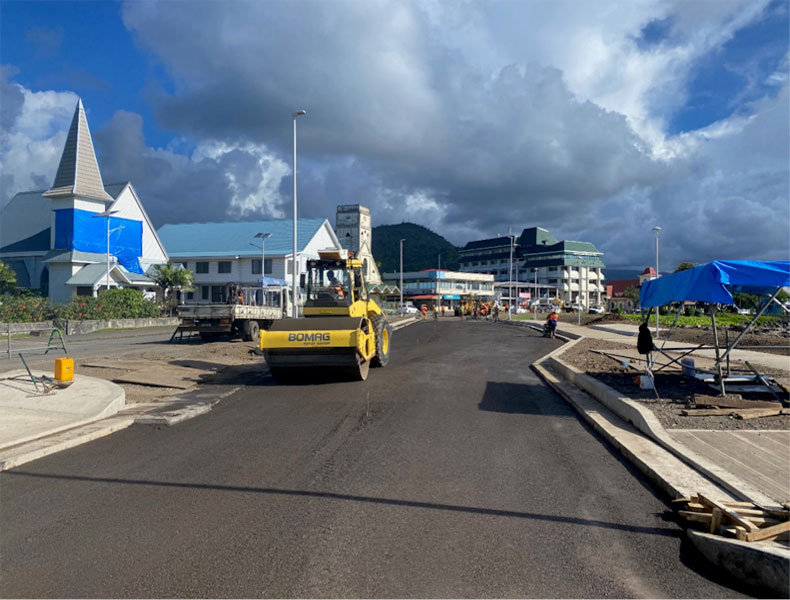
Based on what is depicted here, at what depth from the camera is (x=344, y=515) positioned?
5348mm

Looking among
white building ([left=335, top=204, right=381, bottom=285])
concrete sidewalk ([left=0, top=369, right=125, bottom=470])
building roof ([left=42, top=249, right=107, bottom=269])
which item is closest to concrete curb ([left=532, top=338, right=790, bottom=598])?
concrete sidewalk ([left=0, top=369, right=125, bottom=470])

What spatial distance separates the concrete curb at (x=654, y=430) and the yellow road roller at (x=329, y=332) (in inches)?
188

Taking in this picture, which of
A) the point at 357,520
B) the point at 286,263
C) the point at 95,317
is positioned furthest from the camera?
the point at 286,263

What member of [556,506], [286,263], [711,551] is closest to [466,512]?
[556,506]

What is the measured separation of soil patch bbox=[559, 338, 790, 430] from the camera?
8.66 m

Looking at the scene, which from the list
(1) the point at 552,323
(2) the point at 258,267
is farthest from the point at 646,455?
(2) the point at 258,267

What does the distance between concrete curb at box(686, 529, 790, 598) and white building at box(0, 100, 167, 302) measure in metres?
46.6

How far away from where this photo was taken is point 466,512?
5.43 meters

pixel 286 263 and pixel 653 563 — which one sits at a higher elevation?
pixel 286 263

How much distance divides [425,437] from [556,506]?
2.84m

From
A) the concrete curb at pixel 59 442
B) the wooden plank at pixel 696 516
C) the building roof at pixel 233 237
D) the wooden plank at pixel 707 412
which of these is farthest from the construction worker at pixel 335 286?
the building roof at pixel 233 237

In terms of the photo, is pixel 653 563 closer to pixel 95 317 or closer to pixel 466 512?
pixel 466 512

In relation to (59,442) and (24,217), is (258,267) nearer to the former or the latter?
(24,217)

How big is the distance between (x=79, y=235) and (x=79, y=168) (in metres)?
5.67
